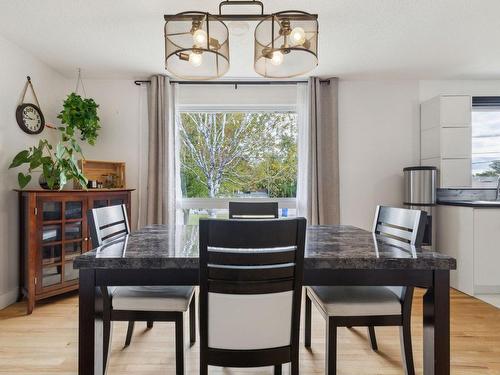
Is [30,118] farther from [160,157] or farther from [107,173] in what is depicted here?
[160,157]

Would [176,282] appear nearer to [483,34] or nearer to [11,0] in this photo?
[11,0]

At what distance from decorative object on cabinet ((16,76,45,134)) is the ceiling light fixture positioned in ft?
6.61

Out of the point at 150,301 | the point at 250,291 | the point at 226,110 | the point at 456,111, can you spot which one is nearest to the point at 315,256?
the point at 250,291

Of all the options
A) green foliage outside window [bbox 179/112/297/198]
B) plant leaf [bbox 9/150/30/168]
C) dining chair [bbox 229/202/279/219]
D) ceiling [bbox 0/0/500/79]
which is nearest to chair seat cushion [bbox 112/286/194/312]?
dining chair [bbox 229/202/279/219]

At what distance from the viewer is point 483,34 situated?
8.20 feet

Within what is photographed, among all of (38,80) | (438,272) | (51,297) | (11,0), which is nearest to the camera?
(438,272)

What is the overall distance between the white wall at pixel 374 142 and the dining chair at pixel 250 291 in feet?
8.77

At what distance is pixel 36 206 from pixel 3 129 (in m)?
0.77

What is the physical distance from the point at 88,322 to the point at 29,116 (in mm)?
2609

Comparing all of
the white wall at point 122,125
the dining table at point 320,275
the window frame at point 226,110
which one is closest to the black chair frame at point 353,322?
the dining table at point 320,275

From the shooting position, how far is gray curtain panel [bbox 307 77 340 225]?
11.0ft

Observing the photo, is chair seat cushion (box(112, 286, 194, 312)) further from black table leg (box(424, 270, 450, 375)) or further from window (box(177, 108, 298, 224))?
window (box(177, 108, 298, 224))

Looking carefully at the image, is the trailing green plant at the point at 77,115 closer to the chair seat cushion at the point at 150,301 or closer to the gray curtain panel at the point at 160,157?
the gray curtain panel at the point at 160,157

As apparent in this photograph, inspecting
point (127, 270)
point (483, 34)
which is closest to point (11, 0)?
point (127, 270)
